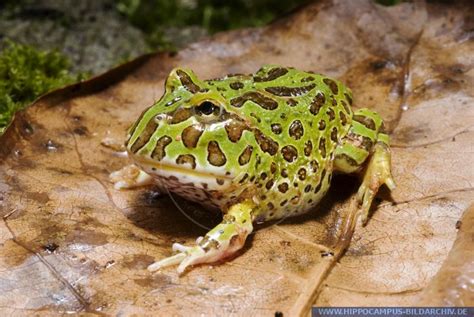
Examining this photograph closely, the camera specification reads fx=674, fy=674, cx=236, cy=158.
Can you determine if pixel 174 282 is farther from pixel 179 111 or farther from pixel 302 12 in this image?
pixel 302 12

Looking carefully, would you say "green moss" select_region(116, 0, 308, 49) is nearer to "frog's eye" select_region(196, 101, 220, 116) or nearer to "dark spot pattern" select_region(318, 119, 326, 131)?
"dark spot pattern" select_region(318, 119, 326, 131)

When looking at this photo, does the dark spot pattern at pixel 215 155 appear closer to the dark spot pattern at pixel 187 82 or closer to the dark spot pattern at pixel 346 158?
the dark spot pattern at pixel 187 82

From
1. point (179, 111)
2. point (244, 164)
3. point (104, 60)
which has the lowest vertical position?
point (104, 60)

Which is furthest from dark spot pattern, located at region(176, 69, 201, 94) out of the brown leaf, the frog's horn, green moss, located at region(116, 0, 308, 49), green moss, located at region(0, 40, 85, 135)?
green moss, located at region(116, 0, 308, 49)

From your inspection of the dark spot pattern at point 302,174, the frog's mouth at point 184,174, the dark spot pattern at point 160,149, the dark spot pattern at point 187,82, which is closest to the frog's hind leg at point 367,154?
the dark spot pattern at point 302,174

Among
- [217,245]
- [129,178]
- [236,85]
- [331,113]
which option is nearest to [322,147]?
[331,113]

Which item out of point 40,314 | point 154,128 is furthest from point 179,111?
point 40,314
